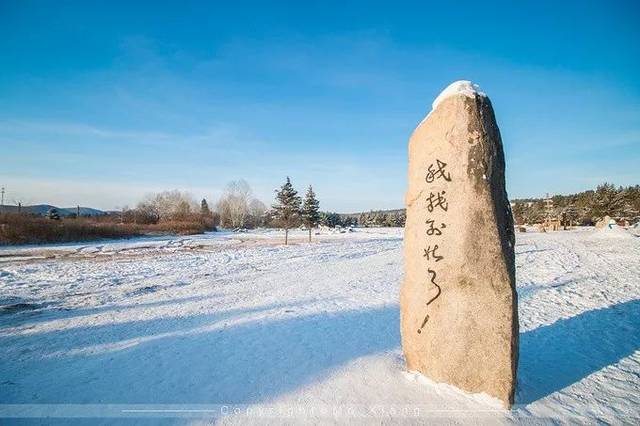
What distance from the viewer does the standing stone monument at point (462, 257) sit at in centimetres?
335

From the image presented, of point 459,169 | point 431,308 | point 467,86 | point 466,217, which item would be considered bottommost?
point 431,308

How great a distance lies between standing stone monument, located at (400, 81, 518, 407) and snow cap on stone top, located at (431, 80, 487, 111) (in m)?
0.01

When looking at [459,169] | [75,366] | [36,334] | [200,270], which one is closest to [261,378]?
[75,366]

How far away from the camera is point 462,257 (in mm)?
3496

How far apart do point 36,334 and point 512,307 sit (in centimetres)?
712

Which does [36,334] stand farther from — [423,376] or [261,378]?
[423,376]

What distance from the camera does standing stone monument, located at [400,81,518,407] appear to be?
3346mm

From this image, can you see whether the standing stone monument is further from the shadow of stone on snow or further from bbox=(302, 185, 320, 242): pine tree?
bbox=(302, 185, 320, 242): pine tree

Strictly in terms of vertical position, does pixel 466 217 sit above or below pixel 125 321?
above

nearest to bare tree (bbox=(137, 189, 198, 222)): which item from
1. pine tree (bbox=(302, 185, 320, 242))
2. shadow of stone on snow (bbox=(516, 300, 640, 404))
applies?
pine tree (bbox=(302, 185, 320, 242))

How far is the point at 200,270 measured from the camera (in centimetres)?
1230

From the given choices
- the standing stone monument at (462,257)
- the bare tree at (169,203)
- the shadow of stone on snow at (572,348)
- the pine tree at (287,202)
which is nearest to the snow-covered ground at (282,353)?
the shadow of stone on snow at (572,348)

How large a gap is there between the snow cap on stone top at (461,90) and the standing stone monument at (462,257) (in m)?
0.01

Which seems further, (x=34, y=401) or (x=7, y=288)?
(x=7, y=288)
